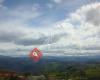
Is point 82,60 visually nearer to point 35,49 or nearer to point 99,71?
point 99,71

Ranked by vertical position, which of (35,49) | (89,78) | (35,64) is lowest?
(89,78)

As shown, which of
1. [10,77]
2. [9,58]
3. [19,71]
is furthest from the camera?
[9,58]

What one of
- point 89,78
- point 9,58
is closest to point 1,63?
point 9,58

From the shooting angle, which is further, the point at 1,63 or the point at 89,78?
the point at 89,78

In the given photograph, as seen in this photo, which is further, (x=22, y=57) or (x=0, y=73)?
(x=22, y=57)

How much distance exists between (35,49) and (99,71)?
7960 millimetres

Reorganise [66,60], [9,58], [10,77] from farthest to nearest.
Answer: [66,60], [9,58], [10,77]

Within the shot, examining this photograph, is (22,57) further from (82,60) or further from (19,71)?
(82,60)

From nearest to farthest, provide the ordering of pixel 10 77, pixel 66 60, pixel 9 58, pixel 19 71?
pixel 10 77 < pixel 19 71 < pixel 9 58 < pixel 66 60

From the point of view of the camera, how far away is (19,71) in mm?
17375

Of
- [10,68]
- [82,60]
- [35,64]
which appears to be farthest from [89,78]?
[10,68]

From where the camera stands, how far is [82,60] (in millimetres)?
21078

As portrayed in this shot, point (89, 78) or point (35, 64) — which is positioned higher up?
point (35, 64)

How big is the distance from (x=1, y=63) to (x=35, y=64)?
9.02ft
